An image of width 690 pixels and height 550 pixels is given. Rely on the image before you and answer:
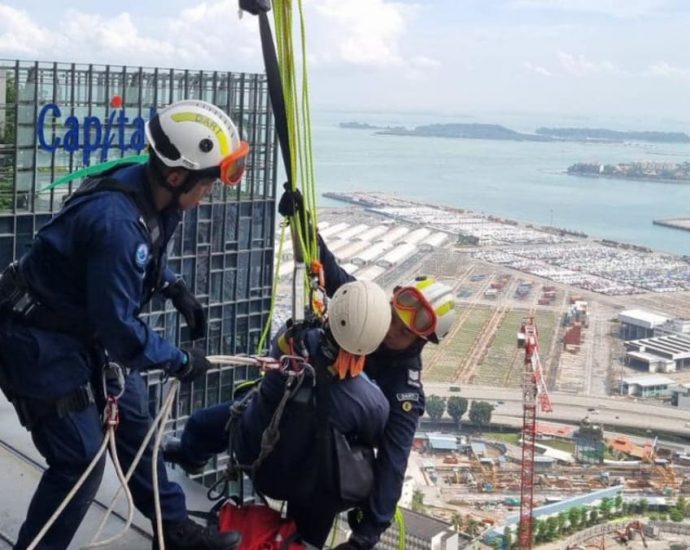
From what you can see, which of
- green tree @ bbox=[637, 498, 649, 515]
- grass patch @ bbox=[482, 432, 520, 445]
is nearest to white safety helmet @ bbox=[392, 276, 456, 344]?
green tree @ bbox=[637, 498, 649, 515]

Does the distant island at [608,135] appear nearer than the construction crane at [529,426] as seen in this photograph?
No

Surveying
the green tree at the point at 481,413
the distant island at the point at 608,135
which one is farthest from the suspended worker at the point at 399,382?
the distant island at the point at 608,135

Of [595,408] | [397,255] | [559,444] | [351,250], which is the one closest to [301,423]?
[559,444]

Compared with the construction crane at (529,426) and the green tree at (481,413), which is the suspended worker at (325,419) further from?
the green tree at (481,413)

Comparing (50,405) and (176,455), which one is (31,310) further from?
(176,455)

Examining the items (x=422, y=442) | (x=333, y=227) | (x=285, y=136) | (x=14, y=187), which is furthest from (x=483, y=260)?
(x=285, y=136)
